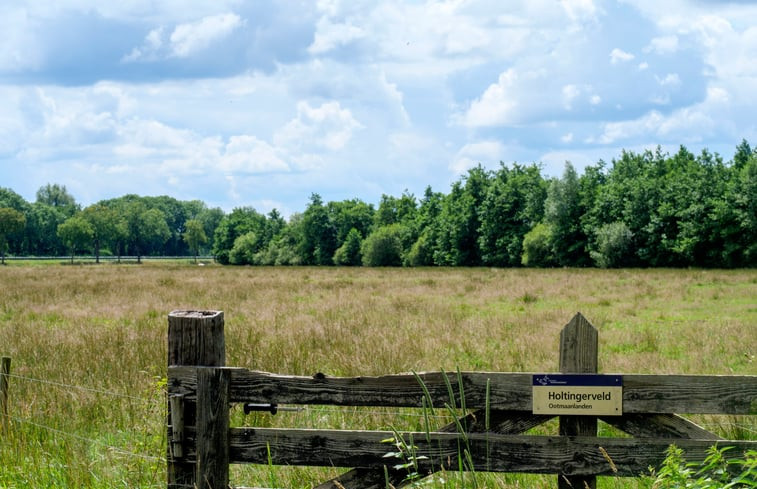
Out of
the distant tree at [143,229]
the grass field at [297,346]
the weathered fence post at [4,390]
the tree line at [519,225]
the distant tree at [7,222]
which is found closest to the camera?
the grass field at [297,346]

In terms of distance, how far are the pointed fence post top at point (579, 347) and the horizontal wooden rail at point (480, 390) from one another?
229 mm

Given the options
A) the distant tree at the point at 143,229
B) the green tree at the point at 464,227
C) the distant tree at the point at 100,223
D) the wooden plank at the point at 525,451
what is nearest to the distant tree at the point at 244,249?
A: the distant tree at the point at 100,223

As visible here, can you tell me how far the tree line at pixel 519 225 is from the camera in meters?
67.8

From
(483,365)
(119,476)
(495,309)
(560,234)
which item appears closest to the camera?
(119,476)

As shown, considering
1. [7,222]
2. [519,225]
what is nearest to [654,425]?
[519,225]

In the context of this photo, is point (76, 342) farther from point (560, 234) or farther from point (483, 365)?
point (560, 234)

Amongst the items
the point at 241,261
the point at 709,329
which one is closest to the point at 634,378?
the point at 709,329

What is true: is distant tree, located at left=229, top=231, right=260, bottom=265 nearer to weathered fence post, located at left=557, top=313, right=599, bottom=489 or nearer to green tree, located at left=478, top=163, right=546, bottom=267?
green tree, located at left=478, top=163, right=546, bottom=267

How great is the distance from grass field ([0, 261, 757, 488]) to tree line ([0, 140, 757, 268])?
43.0 metres

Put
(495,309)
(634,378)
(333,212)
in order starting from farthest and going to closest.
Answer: (333,212) < (495,309) < (634,378)

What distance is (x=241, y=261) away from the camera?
427 ft

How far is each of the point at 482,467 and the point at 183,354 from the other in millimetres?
2026

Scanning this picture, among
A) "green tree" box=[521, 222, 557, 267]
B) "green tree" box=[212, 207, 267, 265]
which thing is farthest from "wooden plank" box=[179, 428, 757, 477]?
"green tree" box=[212, 207, 267, 265]

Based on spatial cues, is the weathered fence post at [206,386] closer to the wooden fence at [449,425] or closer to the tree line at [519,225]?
the wooden fence at [449,425]
